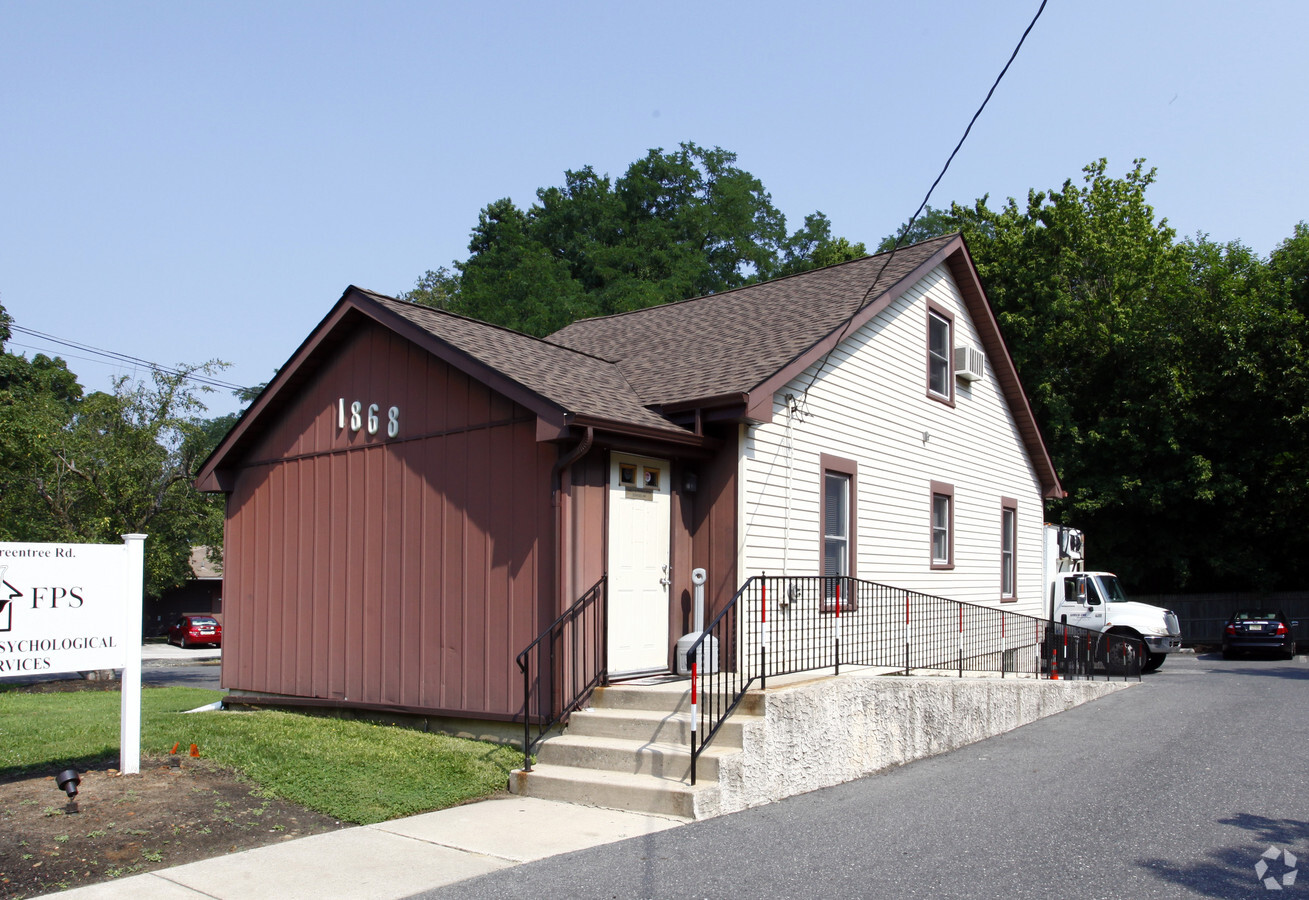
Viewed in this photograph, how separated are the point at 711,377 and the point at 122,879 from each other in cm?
697

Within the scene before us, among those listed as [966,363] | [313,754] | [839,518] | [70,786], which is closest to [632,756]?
[313,754]

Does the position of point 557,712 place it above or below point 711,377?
below

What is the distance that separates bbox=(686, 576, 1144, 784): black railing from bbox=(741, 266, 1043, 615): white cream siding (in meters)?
0.43

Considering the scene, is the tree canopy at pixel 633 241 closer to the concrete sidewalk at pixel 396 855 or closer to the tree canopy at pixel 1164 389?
the tree canopy at pixel 1164 389

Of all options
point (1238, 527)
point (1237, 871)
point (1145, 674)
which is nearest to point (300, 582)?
point (1237, 871)

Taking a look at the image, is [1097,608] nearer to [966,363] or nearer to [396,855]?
[966,363]

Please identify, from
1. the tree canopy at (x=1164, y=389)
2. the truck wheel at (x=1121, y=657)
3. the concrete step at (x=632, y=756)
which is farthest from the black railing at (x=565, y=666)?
the tree canopy at (x=1164, y=389)

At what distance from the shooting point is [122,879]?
19.0 ft

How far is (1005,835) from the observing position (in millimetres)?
6867

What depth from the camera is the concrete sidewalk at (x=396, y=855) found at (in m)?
5.64

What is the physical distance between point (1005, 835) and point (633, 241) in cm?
4324

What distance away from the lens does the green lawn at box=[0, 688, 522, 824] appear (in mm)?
7605

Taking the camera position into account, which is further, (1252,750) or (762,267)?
(762,267)

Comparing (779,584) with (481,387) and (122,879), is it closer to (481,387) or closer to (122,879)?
(481,387)
